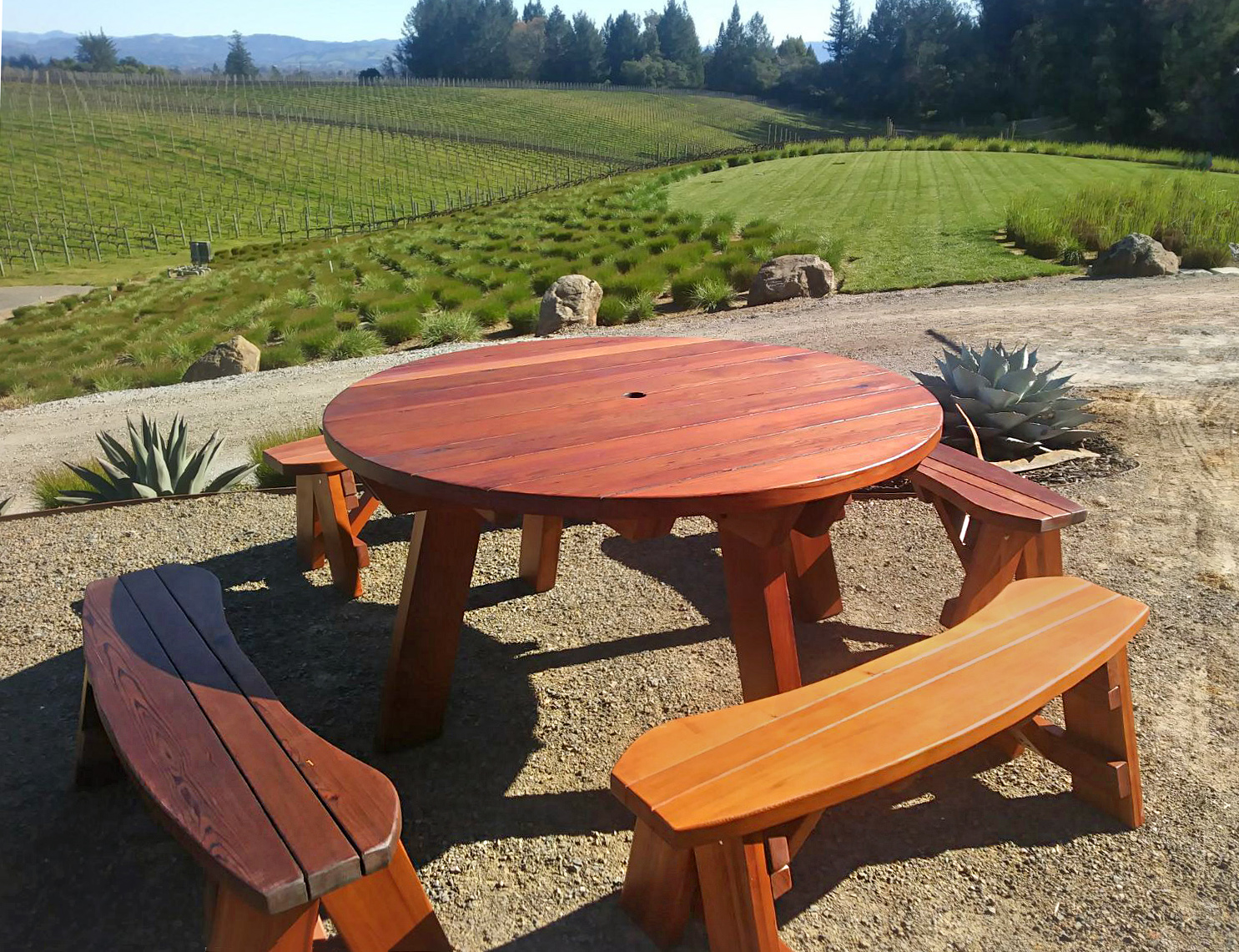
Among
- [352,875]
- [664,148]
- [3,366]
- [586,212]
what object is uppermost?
[664,148]

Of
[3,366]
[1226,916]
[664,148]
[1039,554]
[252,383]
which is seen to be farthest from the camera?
[664,148]

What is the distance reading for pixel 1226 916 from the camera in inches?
74.2

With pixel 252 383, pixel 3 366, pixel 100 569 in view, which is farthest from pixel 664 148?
pixel 100 569

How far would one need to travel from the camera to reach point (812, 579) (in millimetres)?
3225

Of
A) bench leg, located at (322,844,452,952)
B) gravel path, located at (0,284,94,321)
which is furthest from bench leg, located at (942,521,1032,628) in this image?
gravel path, located at (0,284,94,321)

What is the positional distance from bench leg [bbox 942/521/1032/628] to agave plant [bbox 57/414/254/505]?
3600mm

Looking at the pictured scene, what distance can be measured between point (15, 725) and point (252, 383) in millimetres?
6523

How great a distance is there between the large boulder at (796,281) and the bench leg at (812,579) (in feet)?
27.0

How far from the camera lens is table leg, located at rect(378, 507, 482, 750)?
7.89ft

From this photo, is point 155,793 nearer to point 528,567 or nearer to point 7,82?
point 528,567

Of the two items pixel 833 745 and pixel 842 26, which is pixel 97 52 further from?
pixel 833 745

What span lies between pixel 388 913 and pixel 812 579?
208 cm

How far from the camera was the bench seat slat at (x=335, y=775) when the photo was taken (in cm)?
131

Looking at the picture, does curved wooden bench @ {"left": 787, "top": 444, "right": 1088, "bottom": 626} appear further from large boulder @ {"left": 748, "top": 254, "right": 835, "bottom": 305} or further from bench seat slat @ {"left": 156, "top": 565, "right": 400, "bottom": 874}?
large boulder @ {"left": 748, "top": 254, "right": 835, "bottom": 305}
